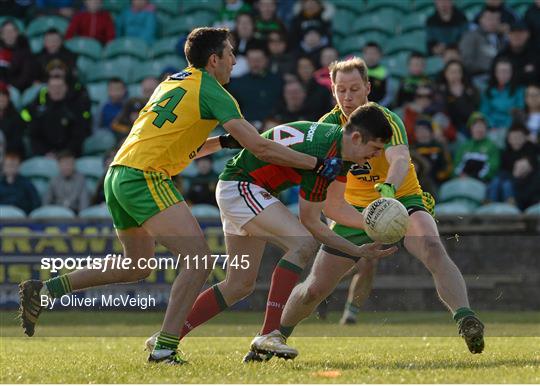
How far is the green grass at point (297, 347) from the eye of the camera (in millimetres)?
7727

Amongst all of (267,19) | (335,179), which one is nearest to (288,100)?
(267,19)

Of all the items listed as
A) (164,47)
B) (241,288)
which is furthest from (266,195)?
(164,47)

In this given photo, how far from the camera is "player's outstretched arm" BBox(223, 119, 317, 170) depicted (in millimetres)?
A: 8406

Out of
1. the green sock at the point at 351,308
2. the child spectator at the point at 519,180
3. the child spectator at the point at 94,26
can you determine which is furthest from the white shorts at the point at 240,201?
the child spectator at the point at 94,26

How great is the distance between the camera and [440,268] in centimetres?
906

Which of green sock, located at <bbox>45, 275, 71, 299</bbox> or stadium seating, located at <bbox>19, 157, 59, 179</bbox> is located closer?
green sock, located at <bbox>45, 275, 71, 299</bbox>

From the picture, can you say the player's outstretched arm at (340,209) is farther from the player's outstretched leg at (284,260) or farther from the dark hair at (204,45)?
the dark hair at (204,45)

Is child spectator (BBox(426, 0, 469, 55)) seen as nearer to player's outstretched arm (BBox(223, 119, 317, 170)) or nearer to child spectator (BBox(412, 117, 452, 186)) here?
child spectator (BBox(412, 117, 452, 186))

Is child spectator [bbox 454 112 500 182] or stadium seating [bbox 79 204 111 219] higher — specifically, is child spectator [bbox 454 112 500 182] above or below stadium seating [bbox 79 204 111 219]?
above

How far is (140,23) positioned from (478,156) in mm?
6626

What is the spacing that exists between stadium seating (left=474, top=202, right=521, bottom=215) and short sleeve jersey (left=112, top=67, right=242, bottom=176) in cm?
761

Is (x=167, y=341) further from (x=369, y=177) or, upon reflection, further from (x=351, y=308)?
(x=351, y=308)

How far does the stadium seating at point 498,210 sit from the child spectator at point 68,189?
5288 mm

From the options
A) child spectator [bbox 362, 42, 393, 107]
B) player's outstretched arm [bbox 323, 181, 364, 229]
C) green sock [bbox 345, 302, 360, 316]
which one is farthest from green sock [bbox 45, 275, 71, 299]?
child spectator [bbox 362, 42, 393, 107]
